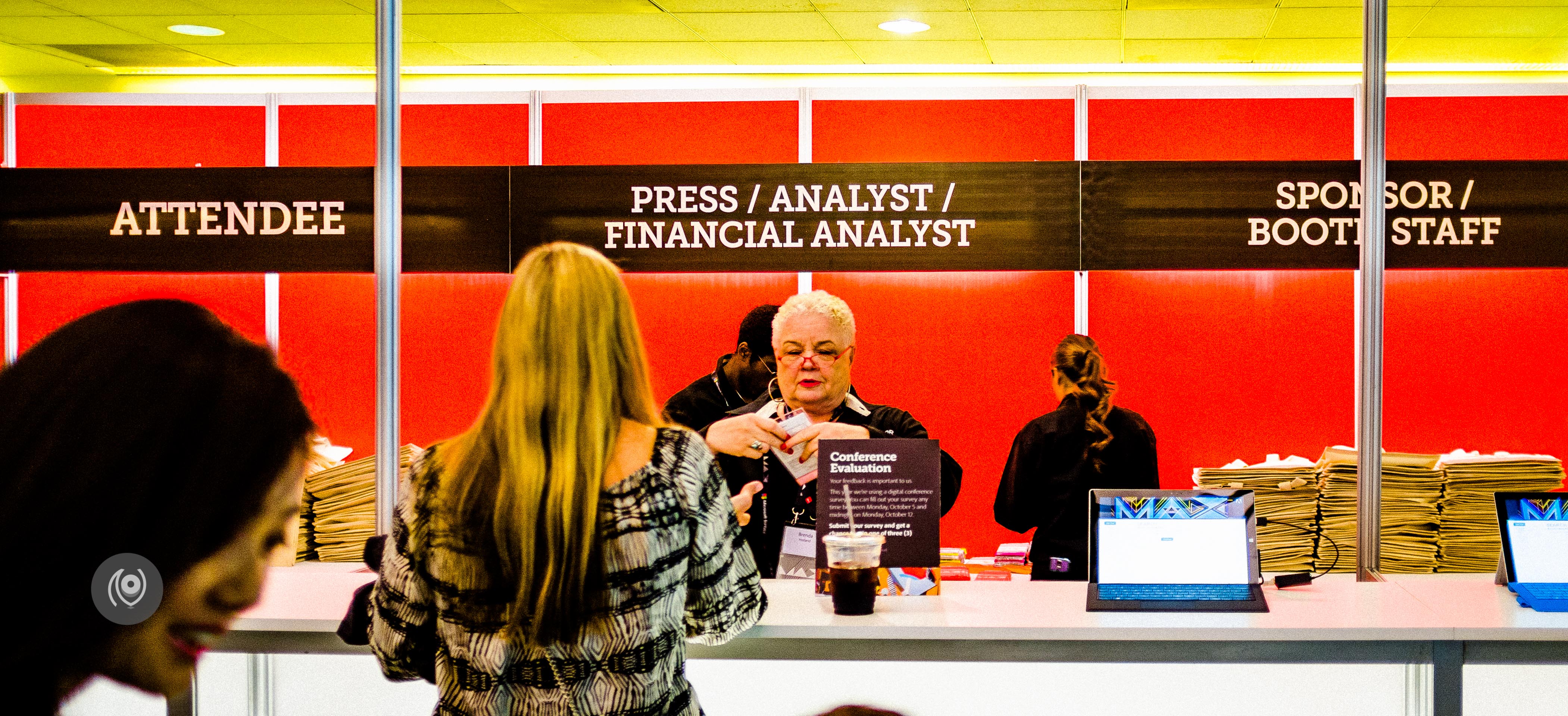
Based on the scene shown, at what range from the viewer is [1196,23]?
543cm

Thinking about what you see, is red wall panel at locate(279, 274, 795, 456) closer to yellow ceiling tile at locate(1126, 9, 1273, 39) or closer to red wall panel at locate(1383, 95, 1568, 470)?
yellow ceiling tile at locate(1126, 9, 1273, 39)

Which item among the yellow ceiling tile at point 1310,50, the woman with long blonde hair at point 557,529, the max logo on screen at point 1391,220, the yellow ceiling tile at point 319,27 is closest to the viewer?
the woman with long blonde hair at point 557,529

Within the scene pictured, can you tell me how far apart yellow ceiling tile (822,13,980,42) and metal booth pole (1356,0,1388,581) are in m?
2.66

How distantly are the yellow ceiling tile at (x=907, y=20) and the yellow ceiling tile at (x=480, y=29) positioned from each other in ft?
4.64

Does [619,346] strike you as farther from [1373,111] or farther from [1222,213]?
[1222,213]

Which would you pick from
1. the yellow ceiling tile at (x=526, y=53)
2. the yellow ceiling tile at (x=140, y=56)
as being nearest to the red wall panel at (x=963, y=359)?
the yellow ceiling tile at (x=526, y=53)

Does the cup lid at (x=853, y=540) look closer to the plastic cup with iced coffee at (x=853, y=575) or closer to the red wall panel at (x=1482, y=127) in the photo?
the plastic cup with iced coffee at (x=853, y=575)

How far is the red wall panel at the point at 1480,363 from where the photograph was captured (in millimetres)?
4512

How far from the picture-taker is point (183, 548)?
588mm

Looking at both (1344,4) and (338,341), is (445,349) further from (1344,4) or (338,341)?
(1344,4)

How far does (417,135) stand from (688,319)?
133 centimetres

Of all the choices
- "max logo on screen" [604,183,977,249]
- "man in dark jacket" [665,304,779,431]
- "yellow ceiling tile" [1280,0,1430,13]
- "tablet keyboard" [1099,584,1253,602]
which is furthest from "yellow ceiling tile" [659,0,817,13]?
"tablet keyboard" [1099,584,1253,602]

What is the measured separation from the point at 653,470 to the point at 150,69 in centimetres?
657

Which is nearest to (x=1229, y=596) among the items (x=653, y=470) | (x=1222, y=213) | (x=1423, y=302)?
(x=653, y=470)
